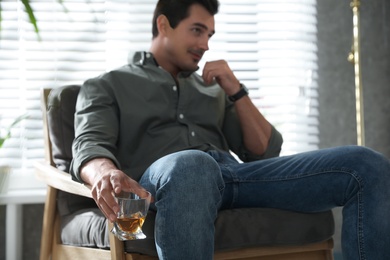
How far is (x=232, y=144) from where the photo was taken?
7.77ft

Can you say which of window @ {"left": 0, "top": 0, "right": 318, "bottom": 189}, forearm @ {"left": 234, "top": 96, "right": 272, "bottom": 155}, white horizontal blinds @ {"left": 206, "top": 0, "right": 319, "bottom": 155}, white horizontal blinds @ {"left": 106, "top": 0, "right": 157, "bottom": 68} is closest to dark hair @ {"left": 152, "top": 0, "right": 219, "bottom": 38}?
forearm @ {"left": 234, "top": 96, "right": 272, "bottom": 155}

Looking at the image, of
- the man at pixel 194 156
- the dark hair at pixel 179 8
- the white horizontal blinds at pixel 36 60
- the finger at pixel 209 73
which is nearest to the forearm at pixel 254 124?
the man at pixel 194 156

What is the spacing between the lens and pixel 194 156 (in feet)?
5.28

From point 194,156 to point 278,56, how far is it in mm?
1798

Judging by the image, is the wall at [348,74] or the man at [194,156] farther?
the wall at [348,74]

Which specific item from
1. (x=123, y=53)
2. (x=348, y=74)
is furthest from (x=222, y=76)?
(x=348, y=74)

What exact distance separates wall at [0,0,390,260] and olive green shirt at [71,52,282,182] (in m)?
1.16

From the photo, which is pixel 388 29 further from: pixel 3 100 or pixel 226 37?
pixel 3 100

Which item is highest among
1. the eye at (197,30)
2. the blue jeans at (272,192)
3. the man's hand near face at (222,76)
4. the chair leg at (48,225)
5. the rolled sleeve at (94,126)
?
the eye at (197,30)

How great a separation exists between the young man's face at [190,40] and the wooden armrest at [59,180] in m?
0.58

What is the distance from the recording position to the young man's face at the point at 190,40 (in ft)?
7.54

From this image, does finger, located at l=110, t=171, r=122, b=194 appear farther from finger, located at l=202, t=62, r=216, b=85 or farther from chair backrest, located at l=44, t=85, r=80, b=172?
finger, located at l=202, t=62, r=216, b=85

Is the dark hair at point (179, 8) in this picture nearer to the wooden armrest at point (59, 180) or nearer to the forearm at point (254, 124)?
the forearm at point (254, 124)

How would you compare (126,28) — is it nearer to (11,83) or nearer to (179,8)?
(11,83)
